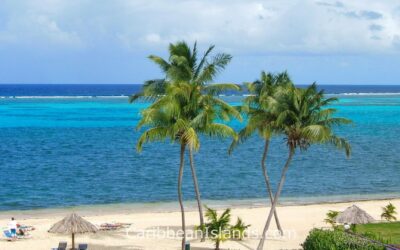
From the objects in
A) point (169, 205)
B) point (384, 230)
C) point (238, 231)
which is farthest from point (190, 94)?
point (169, 205)

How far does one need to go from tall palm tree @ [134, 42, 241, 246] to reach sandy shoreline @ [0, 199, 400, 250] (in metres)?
5.31

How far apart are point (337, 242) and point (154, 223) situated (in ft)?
41.9

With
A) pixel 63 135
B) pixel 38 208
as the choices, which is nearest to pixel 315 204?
pixel 38 208

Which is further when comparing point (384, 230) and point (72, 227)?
point (384, 230)

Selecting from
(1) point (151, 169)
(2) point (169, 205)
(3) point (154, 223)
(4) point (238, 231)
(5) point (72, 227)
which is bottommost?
(2) point (169, 205)

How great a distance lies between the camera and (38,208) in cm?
4012

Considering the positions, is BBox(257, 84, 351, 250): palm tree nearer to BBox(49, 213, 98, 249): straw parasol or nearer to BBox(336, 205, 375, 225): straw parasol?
BBox(336, 205, 375, 225): straw parasol

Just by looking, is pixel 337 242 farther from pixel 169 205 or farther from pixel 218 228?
pixel 169 205

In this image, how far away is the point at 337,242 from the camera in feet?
72.4

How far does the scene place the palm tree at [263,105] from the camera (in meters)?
25.3

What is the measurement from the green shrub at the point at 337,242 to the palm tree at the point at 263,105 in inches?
180

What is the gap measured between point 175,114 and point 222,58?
11.1 feet

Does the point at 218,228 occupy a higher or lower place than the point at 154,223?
higher

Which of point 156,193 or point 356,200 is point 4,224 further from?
point 356,200
